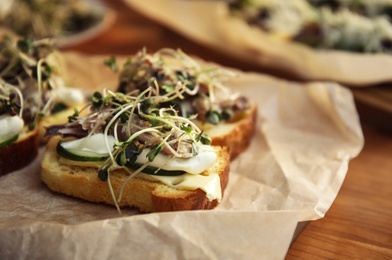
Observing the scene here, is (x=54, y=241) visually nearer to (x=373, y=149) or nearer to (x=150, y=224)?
(x=150, y=224)

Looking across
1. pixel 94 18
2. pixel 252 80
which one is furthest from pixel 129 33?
pixel 252 80

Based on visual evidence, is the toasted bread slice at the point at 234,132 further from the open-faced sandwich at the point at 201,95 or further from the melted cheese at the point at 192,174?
the melted cheese at the point at 192,174

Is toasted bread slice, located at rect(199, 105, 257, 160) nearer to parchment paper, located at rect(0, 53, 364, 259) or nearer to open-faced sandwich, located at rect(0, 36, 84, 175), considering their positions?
parchment paper, located at rect(0, 53, 364, 259)

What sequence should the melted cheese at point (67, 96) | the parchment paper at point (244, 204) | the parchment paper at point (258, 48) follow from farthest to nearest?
1. the parchment paper at point (258, 48)
2. the melted cheese at point (67, 96)
3. the parchment paper at point (244, 204)

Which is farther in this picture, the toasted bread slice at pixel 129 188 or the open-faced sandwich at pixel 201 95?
the open-faced sandwich at pixel 201 95

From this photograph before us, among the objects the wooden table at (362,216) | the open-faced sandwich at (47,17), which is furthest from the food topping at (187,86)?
the open-faced sandwich at (47,17)

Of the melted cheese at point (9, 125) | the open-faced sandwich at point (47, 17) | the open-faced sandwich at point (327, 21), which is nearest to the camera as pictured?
the melted cheese at point (9, 125)

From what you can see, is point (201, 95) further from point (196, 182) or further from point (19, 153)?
point (19, 153)
